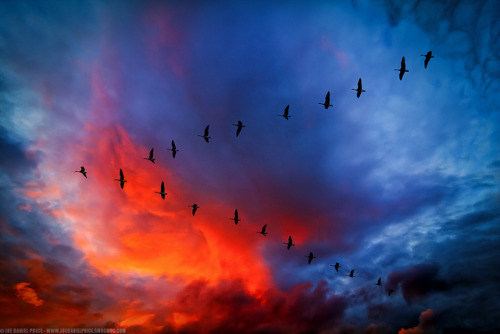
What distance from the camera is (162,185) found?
5544cm

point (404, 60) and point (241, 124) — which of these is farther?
point (241, 124)

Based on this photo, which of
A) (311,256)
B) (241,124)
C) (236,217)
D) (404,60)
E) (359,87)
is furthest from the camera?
(311,256)

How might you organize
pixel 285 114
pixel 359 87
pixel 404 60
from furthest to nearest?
pixel 285 114
pixel 359 87
pixel 404 60

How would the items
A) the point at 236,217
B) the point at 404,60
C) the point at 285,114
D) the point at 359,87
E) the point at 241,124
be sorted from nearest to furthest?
the point at 404,60 < the point at 359,87 < the point at 285,114 < the point at 241,124 < the point at 236,217

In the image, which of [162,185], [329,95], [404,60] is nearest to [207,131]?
[162,185]

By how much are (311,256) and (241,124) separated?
33.4 meters

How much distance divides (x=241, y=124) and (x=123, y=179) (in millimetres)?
26889

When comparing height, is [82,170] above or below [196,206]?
above

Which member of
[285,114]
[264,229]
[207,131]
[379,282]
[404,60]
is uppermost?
[207,131]

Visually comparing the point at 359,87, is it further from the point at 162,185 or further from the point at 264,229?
the point at 162,185

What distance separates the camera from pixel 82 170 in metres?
56.2

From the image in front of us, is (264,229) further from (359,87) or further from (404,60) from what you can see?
(404,60)

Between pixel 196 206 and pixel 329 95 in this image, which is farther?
pixel 196 206

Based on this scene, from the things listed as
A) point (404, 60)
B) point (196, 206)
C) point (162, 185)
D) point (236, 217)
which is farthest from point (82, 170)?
point (404, 60)
